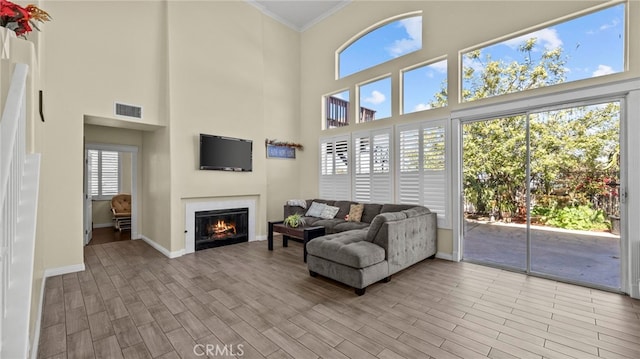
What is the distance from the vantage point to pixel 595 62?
3.26m

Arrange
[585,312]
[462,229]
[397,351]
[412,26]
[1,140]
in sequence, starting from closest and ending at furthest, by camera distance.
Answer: [1,140] < [397,351] < [585,312] < [462,229] < [412,26]

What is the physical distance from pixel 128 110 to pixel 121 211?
3911mm

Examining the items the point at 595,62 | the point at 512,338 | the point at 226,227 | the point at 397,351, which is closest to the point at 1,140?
the point at 397,351

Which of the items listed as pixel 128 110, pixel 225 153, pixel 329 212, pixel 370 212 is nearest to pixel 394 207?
pixel 370 212

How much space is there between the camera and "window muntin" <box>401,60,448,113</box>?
15.0 ft

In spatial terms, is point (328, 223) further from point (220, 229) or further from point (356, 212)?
point (220, 229)

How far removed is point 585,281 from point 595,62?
2.63 meters

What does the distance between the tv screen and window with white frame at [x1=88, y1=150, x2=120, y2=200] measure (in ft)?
14.5

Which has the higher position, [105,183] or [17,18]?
[17,18]

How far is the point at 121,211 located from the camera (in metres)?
7.06

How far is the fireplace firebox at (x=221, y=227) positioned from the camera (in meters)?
5.02

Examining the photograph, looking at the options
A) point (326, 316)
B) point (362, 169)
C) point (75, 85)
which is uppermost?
point (75, 85)

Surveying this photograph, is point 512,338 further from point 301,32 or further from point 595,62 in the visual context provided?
point 301,32

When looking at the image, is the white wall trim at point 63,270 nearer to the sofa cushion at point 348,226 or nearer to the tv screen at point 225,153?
the tv screen at point 225,153
